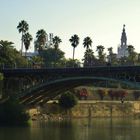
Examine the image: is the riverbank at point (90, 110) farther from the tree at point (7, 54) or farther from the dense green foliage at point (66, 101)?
the tree at point (7, 54)

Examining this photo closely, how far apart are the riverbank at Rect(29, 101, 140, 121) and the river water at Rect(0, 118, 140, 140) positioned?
9.35m

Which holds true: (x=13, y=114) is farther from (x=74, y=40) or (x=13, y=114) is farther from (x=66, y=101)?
(x=74, y=40)

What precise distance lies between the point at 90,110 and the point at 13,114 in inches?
1494

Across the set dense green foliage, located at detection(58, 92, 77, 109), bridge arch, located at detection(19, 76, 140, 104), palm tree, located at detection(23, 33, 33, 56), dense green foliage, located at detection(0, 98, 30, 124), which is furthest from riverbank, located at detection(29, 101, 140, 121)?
palm tree, located at detection(23, 33, 33, 56)

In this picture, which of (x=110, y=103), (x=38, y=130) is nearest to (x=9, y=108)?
(x=38, y=130)

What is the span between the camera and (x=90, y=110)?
134m

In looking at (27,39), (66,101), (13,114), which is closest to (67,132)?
(13,114)

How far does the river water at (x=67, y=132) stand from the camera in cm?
8411

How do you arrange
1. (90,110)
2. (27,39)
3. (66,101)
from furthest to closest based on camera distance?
(27,39) < (90,110) < (66,101)

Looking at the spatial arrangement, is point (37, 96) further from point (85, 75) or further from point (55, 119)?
point (85, 75)

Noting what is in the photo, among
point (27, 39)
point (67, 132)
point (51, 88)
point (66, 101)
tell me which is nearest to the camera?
point (67, 132)

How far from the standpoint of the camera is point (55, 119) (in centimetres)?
11844

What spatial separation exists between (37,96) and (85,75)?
68.4 feet

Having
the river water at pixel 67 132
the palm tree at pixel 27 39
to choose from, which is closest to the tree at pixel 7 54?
the palm tree at pixel 27 39
